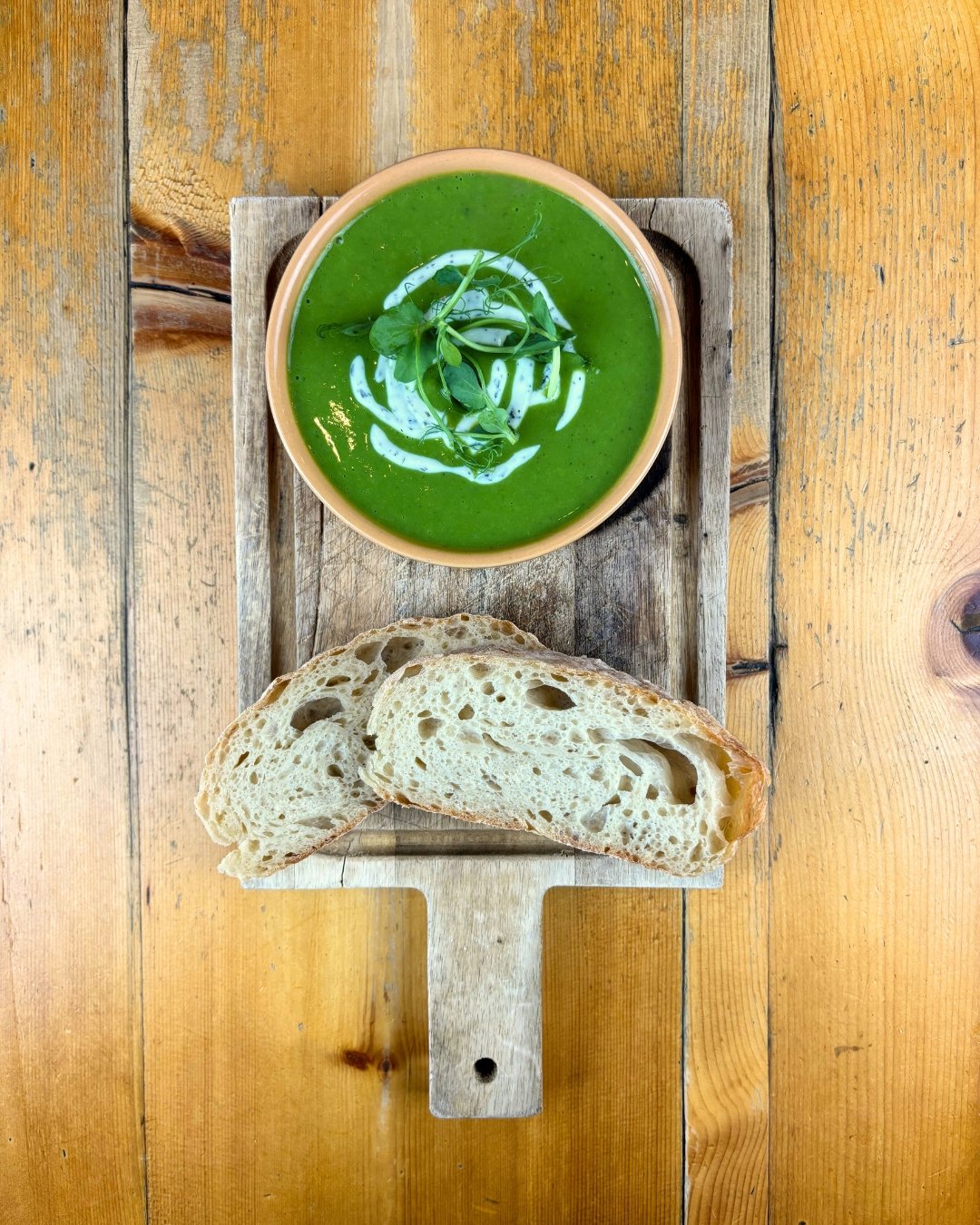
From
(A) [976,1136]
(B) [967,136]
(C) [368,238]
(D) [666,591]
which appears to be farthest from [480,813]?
(B) [967,136]

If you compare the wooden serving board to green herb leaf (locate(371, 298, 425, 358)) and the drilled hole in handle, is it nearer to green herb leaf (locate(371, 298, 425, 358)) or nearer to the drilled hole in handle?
the drilled hole in handle

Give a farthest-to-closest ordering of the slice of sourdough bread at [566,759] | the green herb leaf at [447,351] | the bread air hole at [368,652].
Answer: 1. the bread air hole at [368,652]
2. the slice of sourdough bread at [566,759]
3. the green herb leaf at [447,351]

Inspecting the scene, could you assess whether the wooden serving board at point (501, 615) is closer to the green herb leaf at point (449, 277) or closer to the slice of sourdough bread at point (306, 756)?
the slice of sourdough bread at point (306, 756)

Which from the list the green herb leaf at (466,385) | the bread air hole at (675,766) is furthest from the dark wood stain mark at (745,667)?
the green herb leaf at (466,385)

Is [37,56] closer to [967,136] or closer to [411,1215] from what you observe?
[967,136]

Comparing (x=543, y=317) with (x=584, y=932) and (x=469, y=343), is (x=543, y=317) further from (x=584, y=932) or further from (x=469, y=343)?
(x=584, y=932)

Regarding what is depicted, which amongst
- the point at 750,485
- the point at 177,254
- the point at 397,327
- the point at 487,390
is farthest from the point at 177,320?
the point at 750,485
